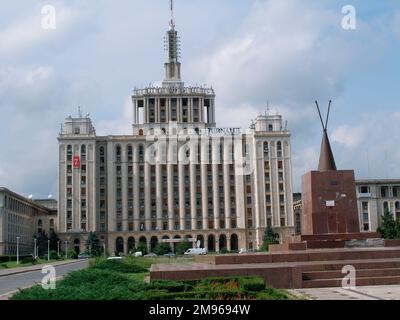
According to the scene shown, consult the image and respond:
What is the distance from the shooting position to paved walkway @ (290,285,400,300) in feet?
46.3

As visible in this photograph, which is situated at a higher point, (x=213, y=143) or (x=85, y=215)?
(x=213, y=143)

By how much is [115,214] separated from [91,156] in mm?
8882

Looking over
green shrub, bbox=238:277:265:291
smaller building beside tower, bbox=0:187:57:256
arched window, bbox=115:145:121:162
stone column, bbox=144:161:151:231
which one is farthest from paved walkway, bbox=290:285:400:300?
arched window, bbox=115:145:121:162

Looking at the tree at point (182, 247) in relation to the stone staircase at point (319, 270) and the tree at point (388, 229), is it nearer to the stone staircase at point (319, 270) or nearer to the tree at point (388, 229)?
the tree at point (388, 229)

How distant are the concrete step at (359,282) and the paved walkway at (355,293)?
460mm

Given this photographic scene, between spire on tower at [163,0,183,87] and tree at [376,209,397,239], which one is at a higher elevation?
spire on tower at [163,0,183,87]

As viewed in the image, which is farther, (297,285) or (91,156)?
(91,156)

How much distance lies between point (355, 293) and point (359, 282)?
7.38 ft

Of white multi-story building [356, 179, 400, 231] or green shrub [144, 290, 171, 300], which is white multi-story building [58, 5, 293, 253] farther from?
green shrub [144, 290, 171, 300]

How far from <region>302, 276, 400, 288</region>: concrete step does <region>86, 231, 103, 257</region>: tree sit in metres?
62.1

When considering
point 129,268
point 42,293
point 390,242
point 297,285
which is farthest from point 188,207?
point 42,293

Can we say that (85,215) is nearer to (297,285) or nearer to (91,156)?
(91,156)

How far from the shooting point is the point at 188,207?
3388 inches

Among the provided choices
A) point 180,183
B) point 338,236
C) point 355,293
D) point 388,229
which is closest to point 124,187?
point 180,183
